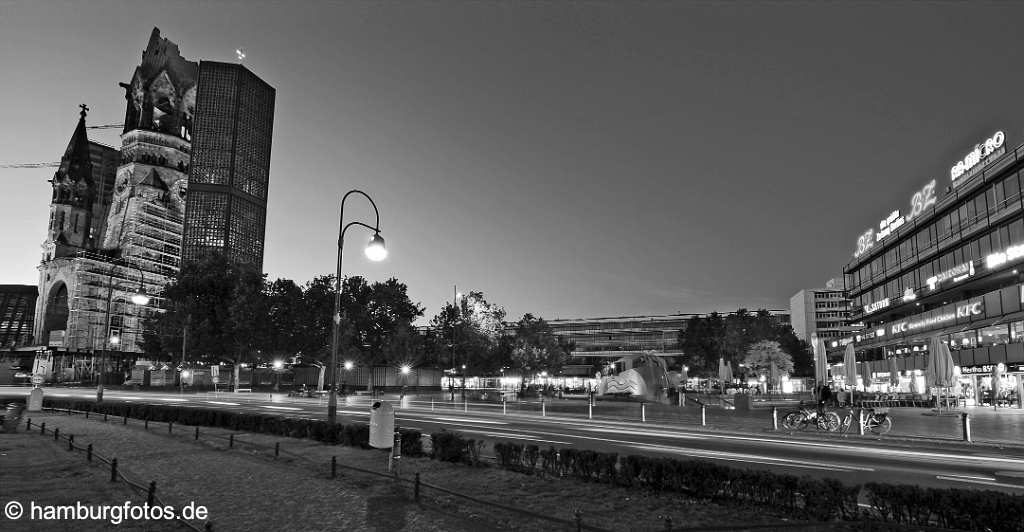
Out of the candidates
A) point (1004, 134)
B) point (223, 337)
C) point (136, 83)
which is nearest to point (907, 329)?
point (1004, 134)

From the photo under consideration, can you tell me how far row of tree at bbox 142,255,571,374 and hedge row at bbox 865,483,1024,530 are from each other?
6282cm

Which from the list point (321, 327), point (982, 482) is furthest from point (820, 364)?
point (321, 327)

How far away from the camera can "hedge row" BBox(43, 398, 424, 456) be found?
695 inches

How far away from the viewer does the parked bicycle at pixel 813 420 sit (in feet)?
83.6

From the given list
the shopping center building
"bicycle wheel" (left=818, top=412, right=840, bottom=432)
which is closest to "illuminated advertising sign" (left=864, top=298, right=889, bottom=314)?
the shopping center building

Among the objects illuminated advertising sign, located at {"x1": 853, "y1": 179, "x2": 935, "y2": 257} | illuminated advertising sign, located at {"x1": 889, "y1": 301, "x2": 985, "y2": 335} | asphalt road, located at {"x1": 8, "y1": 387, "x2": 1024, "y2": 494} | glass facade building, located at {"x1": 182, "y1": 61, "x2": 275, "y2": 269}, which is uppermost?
glass facade building, located at {"x1": 182, "y1": 61, "x2": 275, "y2": 269}

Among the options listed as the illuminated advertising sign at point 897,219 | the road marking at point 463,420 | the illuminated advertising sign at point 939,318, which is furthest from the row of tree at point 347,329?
the road marking at point 463,420

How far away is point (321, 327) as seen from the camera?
78.3 metres

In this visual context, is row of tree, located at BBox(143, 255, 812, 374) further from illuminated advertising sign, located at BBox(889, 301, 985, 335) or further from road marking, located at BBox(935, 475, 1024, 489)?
road marking, located at BBox(935, 475, 1024, 489)

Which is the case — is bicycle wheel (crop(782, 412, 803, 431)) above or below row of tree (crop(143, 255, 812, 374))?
below

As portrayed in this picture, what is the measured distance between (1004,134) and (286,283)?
79.7 m

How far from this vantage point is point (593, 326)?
166m

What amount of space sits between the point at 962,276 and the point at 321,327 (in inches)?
2770

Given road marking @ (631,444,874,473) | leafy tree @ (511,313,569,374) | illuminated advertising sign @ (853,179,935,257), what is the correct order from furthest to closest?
1. leafy tree @ (511,313,569,374)
2. illuminated advertising sign @ (853,179,935,257)
3. road marking @ (631,444,874,473)
